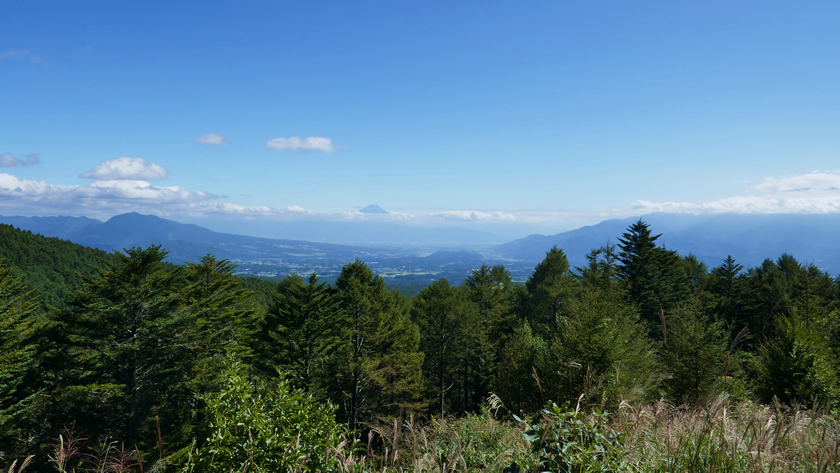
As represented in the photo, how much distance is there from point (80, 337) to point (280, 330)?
9.23 m

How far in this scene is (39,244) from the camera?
82250 mm

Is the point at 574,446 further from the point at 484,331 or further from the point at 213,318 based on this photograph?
the point at 484,331

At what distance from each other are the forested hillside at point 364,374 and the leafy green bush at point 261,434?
0.12 feet

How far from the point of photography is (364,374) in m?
22.9

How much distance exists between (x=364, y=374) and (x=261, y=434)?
1893cm

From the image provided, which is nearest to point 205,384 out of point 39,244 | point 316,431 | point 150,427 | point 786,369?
point 150,427

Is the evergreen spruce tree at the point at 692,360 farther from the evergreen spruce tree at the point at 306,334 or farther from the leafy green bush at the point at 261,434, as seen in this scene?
the evergreen spruce tree at the point at 306,334

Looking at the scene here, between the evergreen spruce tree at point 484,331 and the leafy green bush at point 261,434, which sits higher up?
the leafy green bush at point 261,434

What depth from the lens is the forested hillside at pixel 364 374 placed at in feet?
11.2

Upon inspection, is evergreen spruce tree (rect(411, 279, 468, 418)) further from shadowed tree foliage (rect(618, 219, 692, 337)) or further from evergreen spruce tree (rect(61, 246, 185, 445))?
evergreen spruce tree (rect(61, 246, 185, 445))

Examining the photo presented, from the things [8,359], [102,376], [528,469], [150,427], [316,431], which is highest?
[528,469]

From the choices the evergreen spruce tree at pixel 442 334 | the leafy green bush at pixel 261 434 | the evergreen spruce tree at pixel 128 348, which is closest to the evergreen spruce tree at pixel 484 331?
the evergreen spruce tree at pixel 442 334

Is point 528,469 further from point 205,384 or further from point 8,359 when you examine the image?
point 8,359

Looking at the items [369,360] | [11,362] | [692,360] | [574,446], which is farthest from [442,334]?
[574,446]
